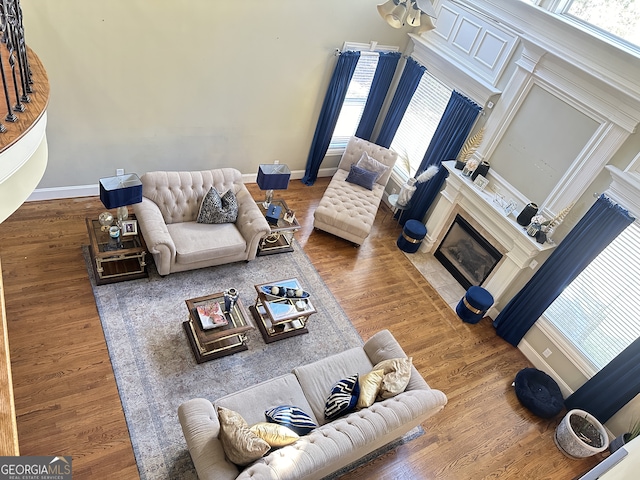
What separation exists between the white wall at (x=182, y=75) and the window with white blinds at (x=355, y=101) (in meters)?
0.39

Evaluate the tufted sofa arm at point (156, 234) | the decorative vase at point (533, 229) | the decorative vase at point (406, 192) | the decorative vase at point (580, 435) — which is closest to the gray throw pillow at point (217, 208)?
the tufted sofa arm at point (156, 234)

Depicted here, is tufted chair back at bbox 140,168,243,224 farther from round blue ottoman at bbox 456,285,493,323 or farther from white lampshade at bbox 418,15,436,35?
round blue ottoman at bbox 456,285,493,323

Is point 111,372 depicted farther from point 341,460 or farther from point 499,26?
point 499,26

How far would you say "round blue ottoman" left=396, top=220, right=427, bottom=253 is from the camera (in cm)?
631

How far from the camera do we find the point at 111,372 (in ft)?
Answer: 13.1

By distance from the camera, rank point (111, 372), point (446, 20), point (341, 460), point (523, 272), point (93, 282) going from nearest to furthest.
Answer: point (341, 460) → point (111, 372) → point (93, 282) → point (523, 272) → point (446, 20)

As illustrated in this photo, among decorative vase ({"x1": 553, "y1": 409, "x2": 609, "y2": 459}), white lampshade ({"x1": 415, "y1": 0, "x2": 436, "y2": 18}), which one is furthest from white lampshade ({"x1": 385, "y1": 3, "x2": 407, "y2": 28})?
decorative vase ({"x1": 553, "y1": 409, "x2": 609, "y2": 459})

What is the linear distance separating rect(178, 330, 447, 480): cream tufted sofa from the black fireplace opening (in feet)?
7.58

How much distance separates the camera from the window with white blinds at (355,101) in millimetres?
6570

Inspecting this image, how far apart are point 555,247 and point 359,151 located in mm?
3127

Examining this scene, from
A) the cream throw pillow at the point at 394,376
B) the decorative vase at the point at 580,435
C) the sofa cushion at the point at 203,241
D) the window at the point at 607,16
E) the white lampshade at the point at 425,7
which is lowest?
the decorative vase at the point at 580,435

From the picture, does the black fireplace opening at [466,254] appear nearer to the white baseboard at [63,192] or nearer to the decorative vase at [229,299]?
the decorative vase at [229,299]

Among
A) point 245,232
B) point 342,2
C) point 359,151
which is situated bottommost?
point 245,232

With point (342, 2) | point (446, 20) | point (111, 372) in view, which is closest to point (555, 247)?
point (446, 20)
